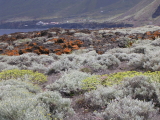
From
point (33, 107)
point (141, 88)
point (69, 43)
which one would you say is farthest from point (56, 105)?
point (69, 43)

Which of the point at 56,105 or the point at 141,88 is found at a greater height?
Result: the point at 141,88

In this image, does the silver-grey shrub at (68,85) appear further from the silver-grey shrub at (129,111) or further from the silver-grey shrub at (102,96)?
the silver-grey shrub at (129,111)

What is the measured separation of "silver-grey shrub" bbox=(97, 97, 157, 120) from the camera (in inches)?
147

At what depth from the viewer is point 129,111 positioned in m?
3.88

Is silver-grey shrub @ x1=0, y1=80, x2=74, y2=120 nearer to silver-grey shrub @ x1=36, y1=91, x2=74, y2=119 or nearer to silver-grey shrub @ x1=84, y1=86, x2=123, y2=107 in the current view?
silver-grey shrub @ x1=36, y1=91, x2=74, y2=119

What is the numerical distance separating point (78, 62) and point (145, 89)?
5.48 meters

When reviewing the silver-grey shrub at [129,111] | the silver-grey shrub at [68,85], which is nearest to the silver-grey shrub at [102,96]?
the silver-grey shrub at [129,111]

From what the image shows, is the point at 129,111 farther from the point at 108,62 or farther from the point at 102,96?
the point at 108,62

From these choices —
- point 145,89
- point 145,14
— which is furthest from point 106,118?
point 145,14

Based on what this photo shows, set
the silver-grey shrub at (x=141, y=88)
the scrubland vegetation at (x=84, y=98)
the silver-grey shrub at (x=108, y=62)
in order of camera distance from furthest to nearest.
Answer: the silver-grey shrub at (x=108, y=62), the silver-grey shrub at (x=141, y=88), the scrubland vegetation at (x=84, y=98)

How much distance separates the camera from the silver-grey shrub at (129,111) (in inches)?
147

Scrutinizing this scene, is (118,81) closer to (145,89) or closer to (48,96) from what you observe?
(145,89)

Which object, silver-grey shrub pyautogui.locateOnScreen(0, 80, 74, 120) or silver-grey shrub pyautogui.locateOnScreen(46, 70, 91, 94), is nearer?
silver-grey shrub pyautogui.locateOnScreen(0, 80, 74, 120)

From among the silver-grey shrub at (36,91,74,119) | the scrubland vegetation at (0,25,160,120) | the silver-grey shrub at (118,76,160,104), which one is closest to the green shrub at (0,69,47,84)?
the scrubland vegetation at (0,25,160,120)
